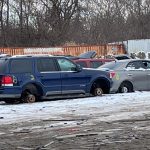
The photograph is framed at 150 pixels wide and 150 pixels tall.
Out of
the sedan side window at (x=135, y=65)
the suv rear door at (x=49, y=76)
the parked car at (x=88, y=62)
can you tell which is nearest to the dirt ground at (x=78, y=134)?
the suv rear door at (x=49, y=76)

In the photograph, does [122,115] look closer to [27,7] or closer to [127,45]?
[127,45]

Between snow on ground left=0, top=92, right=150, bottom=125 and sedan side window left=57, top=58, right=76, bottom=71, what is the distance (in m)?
1.47

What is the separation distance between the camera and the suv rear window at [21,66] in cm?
1697

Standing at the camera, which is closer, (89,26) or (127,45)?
(127,45)

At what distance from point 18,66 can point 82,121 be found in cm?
534

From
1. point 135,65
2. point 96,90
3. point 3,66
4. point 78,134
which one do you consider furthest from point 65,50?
point 78,134

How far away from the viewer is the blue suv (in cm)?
1683

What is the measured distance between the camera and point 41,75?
57.2ft

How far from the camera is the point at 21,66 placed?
677 inches

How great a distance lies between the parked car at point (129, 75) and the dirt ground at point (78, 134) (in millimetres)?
6797

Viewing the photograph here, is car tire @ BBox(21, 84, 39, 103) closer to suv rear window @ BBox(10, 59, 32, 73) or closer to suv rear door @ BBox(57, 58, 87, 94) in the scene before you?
suv rear window @ BBox(10, 59, 32, 73)

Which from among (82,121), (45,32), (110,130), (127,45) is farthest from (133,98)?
(45,32)

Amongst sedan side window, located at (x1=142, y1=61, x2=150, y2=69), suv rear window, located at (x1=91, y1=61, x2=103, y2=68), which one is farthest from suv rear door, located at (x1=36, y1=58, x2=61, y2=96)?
suv rear window, located at (x1=91, y1=61, x2=103, y2=68)

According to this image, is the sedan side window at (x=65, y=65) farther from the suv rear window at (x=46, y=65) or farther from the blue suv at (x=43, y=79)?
the suv rear window at (x=46, y=65)
